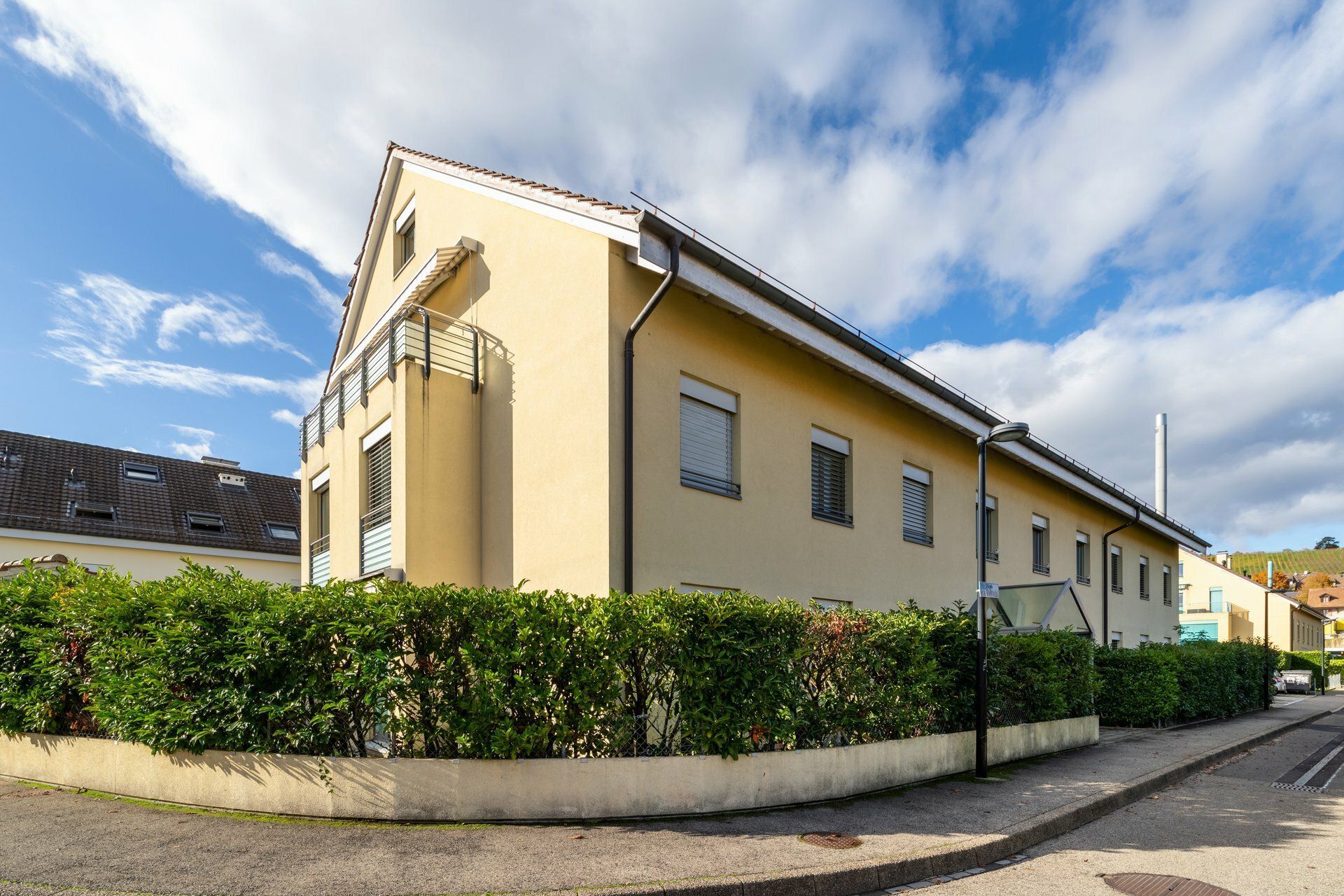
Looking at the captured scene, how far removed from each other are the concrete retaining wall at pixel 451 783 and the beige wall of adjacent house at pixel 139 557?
1445cm

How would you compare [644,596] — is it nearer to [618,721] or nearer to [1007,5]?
[618,721]

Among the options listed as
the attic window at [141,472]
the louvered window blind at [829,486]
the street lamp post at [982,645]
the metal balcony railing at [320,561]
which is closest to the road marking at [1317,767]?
the street lamp post at [982,645]

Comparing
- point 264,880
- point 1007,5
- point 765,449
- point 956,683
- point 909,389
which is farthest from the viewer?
point 909,389

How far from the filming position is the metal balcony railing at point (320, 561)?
13.7 meters

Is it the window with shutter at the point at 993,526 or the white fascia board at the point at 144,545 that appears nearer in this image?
the window with shutter at the point at 993,526

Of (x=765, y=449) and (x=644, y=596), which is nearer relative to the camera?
(x=644, y=596)

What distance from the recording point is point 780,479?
11.2 metres

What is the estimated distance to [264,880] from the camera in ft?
16.4

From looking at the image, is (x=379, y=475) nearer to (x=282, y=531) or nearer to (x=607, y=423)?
(x=607, y=423)

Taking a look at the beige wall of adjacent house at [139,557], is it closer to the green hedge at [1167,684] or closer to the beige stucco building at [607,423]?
the beige stucco building at [607,423]

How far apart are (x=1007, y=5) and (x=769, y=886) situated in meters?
10.6

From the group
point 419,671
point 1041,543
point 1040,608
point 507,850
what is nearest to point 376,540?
point 419,671

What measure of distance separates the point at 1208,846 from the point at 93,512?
2623 centimetres

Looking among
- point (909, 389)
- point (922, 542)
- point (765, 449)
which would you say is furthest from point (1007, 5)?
point (922, 542)
